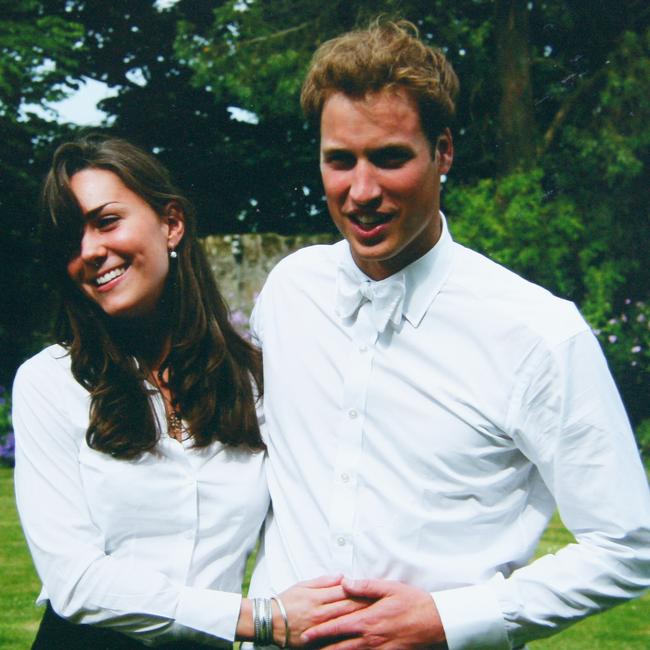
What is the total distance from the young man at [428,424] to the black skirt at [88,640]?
40cm

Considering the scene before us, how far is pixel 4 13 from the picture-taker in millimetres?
15391

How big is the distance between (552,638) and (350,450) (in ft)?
11.4

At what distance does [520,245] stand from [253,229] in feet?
18.3

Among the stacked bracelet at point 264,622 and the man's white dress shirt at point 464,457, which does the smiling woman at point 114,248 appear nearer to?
the man's white dress shirt at point 464,457

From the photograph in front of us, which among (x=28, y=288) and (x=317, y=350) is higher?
(x=317, y=350)

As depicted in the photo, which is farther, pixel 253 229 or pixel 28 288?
pixel 253 229

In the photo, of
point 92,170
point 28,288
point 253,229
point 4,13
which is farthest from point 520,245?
point 92,170

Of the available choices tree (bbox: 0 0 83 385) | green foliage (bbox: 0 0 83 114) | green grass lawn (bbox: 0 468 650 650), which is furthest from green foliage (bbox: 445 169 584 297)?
green foliage (bbox: 0 0 83 114)

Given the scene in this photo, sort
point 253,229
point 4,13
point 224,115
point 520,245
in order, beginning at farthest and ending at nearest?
point 224,115, point 253,229, point 4,13, point 520,245

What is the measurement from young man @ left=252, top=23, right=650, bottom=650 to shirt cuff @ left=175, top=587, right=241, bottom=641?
162 mm

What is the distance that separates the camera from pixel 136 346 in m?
3.18

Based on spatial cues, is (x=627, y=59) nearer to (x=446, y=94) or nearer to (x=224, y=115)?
(x=224, y=115)

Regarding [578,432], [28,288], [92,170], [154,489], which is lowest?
[28,288]

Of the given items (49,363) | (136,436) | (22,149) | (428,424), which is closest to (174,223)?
(49,363)
